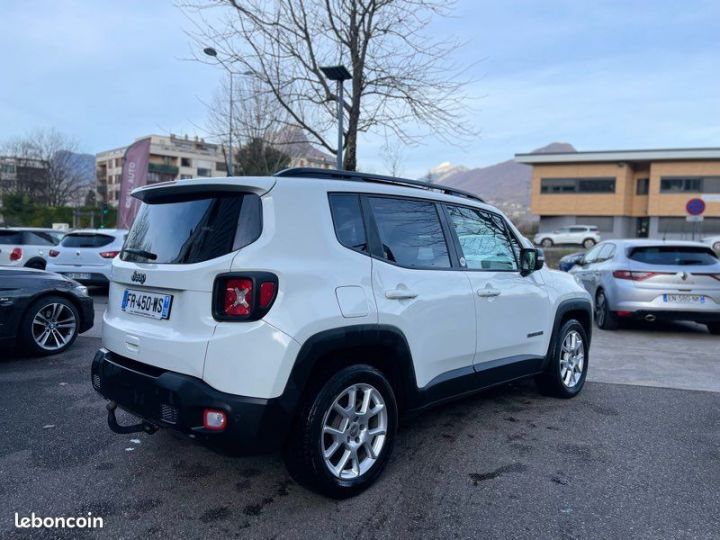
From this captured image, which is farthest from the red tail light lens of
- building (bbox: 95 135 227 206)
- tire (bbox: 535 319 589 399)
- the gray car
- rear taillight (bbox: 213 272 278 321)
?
building (bbox: 95 135 227 206)

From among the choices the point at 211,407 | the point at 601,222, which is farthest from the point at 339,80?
the point at 601,222

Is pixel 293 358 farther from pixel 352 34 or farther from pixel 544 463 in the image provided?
pixel 352 34

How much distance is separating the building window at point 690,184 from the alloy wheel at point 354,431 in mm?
45178

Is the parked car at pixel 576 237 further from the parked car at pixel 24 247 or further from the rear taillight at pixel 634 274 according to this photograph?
the parked car at pixel 24 247

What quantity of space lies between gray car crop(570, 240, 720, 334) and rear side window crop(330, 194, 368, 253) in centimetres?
646

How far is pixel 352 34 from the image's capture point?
39.9ft

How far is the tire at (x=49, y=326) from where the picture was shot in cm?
589

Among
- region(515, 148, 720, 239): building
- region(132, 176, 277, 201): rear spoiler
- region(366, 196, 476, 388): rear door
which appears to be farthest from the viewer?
region(515, 148, 720, 239): building

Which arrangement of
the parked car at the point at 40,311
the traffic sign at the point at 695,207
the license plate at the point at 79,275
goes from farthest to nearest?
1. the traffic sign at the point at 695,207
2. the license plate at the point at 79,275
3. the parked car at the point at 40,311

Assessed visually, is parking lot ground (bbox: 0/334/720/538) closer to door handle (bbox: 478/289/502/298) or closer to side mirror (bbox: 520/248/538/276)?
door handle (bbox: 478/289/502/298)

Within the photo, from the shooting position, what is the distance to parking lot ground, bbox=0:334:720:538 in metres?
2.71

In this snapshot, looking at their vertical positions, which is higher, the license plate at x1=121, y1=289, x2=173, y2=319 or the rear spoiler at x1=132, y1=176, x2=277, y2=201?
the rear spoiler at x1=132, y1=176, x2=277, y2=201

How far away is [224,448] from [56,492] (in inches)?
44.3

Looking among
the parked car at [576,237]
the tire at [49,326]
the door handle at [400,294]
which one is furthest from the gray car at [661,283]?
the parked car at [576,237]
